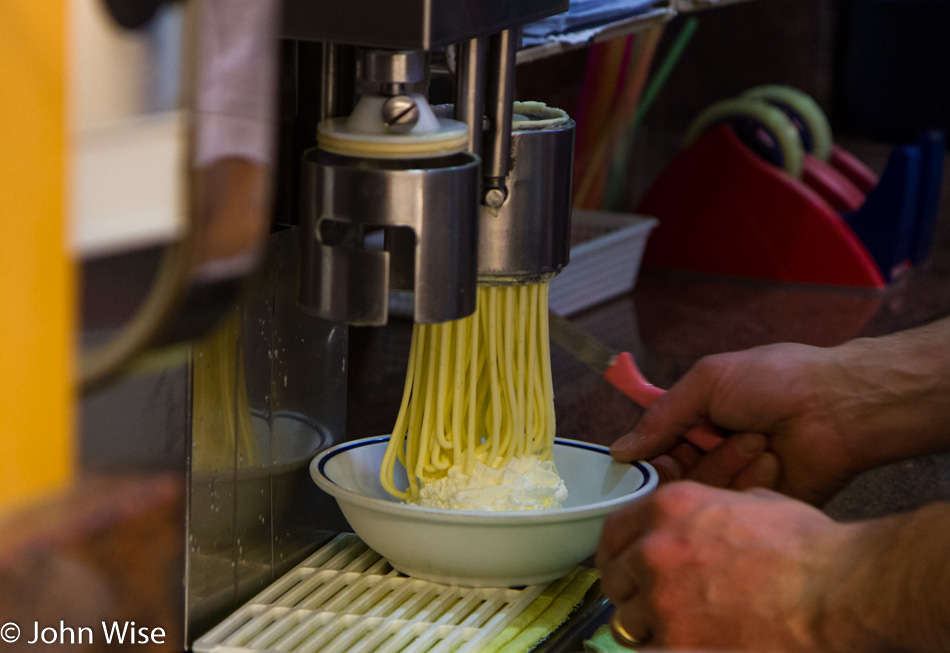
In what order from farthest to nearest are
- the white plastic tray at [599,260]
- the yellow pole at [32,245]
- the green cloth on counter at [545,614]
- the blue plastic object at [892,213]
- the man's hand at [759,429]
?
1. the blue plastic object at [892,213]
2. the white plastic tray at [599,260]
3. the man's hand at [759,429]
4. the green cloth on counter at [545,614]
5. the yellow pole at [32,245]

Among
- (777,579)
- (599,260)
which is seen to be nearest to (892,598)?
(777,579)

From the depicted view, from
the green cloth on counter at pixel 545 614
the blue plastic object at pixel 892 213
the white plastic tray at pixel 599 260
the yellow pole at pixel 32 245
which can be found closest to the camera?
the yellow pole at pixel 32 245

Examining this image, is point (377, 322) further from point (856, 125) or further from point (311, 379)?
point (856, 125)

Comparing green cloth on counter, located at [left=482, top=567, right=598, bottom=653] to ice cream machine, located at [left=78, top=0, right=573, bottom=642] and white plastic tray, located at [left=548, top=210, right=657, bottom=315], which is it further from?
white plastic tray, located at [left=548, top=210, right=657, bottom=315]

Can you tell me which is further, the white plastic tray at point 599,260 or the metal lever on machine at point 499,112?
the white plastic tray at point 599,260

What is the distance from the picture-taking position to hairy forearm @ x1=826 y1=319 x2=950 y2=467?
0.85 metres

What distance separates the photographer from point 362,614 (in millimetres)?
667

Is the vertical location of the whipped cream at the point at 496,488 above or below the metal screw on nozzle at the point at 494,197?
below

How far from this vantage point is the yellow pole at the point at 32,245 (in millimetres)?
302

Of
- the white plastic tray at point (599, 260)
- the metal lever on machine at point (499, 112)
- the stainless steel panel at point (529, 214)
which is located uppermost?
the metal lever on machine at point (499, 112)

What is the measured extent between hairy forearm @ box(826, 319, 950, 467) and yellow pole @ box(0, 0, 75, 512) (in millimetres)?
644

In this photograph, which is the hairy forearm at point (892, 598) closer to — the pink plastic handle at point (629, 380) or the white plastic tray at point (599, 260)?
the pink plastic handle at point (629, 380)

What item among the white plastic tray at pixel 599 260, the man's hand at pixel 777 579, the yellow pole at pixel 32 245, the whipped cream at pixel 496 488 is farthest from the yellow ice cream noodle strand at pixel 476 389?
the white plastic tray at pixel 599 260

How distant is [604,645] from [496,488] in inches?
4.4
